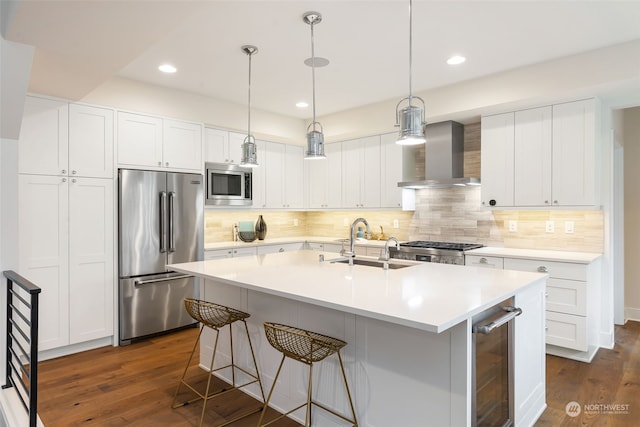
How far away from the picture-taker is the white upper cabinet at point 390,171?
16.1 ft

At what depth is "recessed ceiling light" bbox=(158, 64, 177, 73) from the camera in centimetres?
355

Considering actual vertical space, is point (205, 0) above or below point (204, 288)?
above

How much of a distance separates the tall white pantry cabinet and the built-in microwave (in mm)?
1136

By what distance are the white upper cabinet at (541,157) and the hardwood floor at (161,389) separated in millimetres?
1452

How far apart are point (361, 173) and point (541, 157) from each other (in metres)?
2.23

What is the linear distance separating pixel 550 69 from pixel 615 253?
2382 millimetres

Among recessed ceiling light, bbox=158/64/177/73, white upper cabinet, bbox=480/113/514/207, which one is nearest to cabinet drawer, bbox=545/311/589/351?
white upper cabinet, bbox=480/113/514/207

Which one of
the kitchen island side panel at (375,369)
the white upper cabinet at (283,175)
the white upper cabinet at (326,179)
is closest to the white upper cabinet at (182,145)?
the white upper cabinet at (283,175)

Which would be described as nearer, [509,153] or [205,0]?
[205,0]

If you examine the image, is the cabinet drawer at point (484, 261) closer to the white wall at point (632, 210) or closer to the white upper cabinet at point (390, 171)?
the white upper cabinet at point (390, 171)

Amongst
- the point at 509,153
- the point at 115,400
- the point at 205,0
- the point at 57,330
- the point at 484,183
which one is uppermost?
the point at 205,0

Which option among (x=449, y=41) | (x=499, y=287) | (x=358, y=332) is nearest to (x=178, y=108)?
(x=449, y=41)

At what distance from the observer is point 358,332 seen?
7.02 feet

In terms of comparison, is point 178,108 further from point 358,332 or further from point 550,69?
point 550,69
